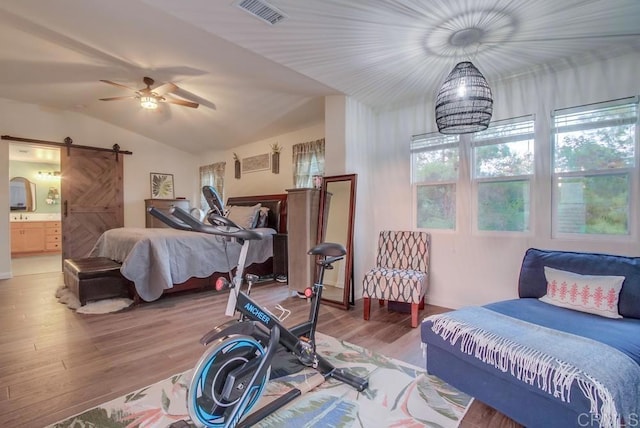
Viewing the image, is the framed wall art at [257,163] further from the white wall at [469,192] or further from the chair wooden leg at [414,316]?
the chair wooden leg at [414,316]

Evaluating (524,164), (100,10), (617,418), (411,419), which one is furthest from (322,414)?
(100,10)

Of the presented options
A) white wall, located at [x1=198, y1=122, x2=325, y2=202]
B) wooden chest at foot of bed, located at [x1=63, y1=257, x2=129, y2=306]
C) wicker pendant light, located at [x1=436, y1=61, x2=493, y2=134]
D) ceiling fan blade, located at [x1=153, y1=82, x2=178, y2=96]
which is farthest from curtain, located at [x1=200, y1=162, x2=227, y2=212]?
wicker pendant light, located at [x1=436, y1=61, x2=493, y2=134]

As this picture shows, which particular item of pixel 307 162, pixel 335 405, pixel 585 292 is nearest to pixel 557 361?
pixel 585 292

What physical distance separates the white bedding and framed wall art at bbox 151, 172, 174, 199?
8.31 feet

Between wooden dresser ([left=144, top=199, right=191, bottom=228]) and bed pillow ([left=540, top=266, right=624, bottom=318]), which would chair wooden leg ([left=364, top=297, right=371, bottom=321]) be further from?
wooden dresser ([left=144, top=199, right=191, bottom=228])

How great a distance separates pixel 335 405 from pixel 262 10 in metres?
2.67

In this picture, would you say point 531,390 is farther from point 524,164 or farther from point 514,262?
point 524,164

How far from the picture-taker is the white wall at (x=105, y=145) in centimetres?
497

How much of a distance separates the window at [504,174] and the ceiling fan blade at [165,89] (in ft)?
12.2

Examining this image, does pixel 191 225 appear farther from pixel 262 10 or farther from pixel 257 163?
pixel 257 163

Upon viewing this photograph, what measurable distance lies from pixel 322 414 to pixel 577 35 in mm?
3255

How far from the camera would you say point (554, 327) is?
178cm

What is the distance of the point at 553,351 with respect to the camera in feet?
4.89

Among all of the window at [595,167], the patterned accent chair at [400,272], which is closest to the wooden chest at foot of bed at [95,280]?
the patterned accent chair at [400,272]
